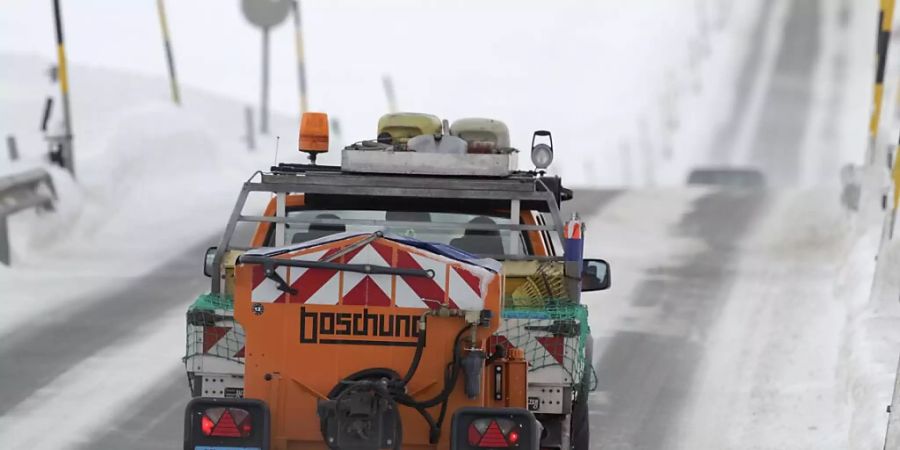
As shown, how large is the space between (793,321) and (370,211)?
7.02m

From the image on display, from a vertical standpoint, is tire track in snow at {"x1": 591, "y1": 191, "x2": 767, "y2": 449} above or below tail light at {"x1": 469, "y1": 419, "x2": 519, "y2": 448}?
below

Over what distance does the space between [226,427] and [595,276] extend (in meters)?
2.62

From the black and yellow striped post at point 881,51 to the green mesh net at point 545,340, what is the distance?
9.59 m

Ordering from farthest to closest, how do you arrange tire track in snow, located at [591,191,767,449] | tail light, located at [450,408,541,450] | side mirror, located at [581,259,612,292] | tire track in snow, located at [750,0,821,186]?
tire track in snow, located at [750,0,821,186] < tire track in snow, located at [591,191,767,449] < side mirror, located at [581,259,612,292] < tail light, located at [450,408,541,450]

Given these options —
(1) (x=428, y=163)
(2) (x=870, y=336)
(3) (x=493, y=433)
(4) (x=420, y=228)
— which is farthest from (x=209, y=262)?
(2) (x=870, y=336)

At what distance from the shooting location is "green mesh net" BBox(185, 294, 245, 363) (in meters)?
8.35

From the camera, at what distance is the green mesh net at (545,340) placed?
827cm

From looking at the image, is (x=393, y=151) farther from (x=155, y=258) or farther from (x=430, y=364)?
(x=155, y=258)

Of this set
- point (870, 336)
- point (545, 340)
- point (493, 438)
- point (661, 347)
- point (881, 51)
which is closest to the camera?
point (493, 438)

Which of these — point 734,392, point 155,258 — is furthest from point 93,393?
point 155,258

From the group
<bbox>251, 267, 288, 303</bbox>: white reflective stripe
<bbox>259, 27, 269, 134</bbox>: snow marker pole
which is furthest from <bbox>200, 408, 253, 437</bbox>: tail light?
<bbox>259, 27, 269, 134</bbox>: snow marker pole

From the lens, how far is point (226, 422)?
7.47m

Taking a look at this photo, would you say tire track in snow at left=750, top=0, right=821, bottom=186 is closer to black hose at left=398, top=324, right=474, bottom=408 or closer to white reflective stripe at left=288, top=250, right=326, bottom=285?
black hose at left=398, top=324, right=474, bottom=408

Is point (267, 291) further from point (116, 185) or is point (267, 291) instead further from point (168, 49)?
point (168, 49)
